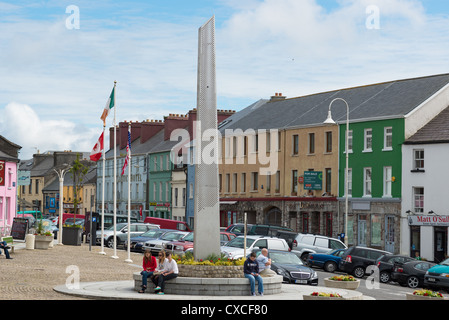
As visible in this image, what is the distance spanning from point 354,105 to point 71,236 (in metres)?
23.0

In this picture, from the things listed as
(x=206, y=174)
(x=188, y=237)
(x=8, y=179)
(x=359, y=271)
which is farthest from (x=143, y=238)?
(x=206, y=174)

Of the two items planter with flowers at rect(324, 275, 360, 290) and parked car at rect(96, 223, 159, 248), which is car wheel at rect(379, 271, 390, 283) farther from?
parked car at rect(96, 223, 159, 248)

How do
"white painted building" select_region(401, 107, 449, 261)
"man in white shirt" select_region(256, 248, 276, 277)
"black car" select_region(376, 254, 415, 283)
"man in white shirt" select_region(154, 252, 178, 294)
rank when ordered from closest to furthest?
"man in white shirt" select_region(154, 252, 178, 294) < "man in white shirt" select_region(256, 248, 276, 277) < "black car" select_region(376, 254, 415, 283) < "white painted building" select_region(401, 107, 449, 261)

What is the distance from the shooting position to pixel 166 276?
2302cm

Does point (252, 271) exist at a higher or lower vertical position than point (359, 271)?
higher

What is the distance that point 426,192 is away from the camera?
53.3 meters

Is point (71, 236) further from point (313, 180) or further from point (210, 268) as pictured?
point (210, 268)

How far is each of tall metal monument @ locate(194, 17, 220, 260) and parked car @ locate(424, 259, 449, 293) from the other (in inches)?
512

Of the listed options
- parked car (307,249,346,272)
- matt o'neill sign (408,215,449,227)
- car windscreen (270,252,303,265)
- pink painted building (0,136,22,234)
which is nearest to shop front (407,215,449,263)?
matt o'neill sign (408,215,449,227)

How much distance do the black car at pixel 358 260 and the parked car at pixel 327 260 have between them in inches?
61.7

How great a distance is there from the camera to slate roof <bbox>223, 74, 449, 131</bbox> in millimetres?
57375

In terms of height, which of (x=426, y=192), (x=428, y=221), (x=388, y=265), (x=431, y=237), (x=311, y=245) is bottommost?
(x=388, y=265)
